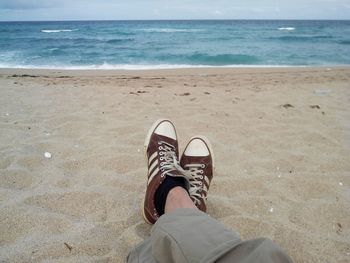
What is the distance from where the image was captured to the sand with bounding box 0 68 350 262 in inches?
49.7

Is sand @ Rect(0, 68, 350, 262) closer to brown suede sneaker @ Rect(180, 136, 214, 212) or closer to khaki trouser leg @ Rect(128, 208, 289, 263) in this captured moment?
brown suede sneaker @ Rect(180, 136, 214, 212)

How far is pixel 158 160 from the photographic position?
149cm

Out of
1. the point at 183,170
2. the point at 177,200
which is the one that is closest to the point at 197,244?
the point at 177,200

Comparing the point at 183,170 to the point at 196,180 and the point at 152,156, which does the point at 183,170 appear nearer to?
the point at 196,180

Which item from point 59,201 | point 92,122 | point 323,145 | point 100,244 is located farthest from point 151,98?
point 100,244

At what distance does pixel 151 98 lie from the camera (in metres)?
3.50

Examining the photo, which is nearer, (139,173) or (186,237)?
(186,237)

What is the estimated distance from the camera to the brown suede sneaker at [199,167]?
1358 millimetres

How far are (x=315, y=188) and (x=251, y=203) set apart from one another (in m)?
0.38

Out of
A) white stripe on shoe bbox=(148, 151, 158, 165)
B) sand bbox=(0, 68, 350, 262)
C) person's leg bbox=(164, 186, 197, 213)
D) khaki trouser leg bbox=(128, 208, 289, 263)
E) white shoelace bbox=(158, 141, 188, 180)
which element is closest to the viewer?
khaki trouser leg bbox=(128, 208, 289, 263)

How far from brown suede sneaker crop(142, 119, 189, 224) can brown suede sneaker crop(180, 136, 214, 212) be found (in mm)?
66

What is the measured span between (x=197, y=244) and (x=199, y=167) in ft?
2.51

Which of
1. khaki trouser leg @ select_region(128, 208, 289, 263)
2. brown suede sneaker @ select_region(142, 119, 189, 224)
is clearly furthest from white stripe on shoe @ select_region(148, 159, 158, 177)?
khaki trouser leg @ select_region(128, 208, 289, 263)

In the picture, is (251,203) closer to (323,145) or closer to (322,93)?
(323,145)
